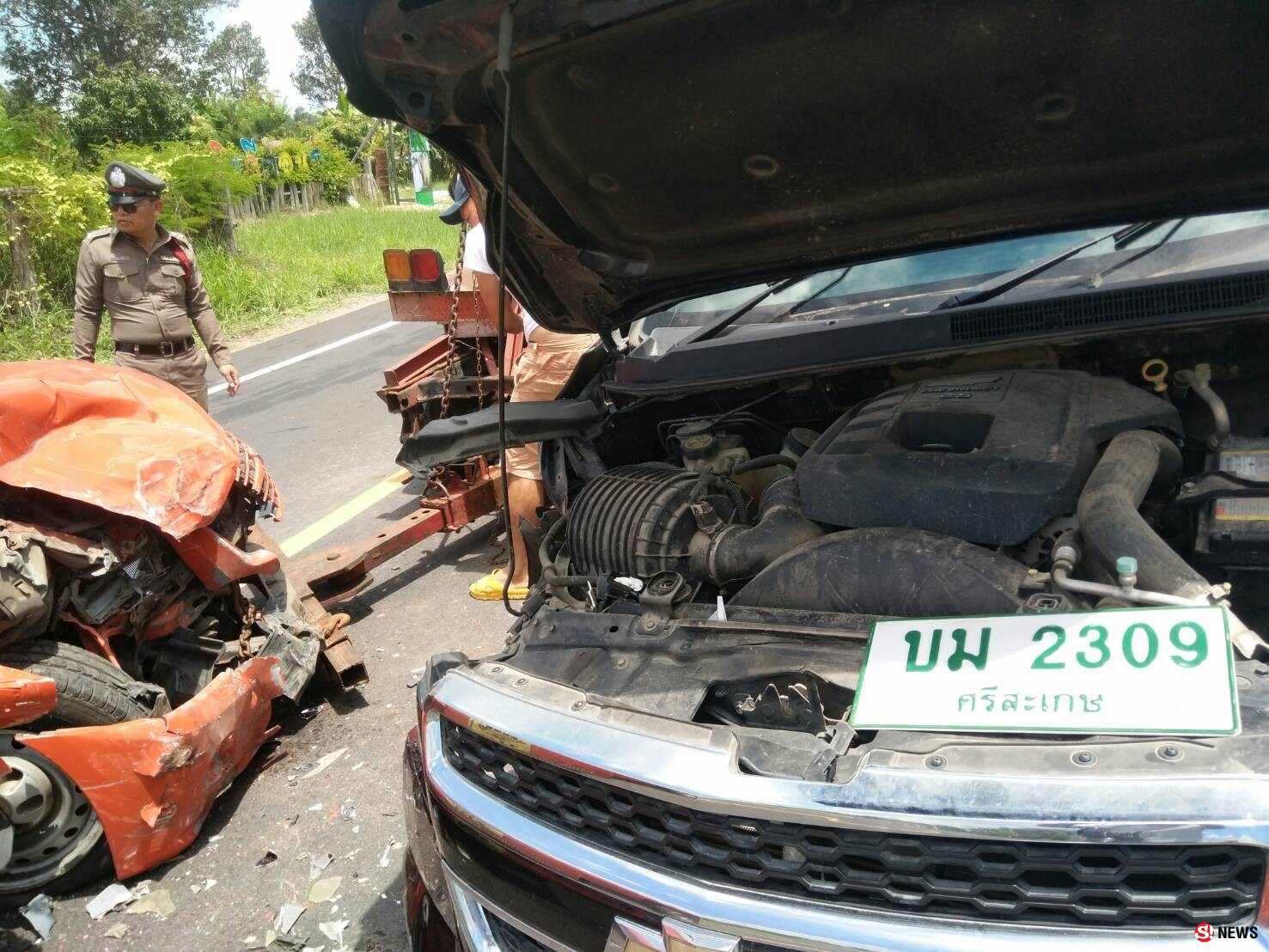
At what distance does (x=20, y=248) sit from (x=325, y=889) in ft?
36.3

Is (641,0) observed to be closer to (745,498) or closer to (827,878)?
(745,498)

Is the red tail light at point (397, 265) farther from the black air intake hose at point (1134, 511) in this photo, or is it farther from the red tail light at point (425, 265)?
the black air intake hose at point (1134, 511)

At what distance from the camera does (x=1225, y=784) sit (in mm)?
1158

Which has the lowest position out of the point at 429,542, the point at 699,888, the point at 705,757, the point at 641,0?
the point at 429,542

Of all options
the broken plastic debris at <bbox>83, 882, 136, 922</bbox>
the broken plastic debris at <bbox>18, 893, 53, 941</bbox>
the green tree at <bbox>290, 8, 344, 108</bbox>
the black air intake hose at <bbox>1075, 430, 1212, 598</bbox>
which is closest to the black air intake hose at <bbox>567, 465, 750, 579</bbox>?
the black air intake hose at <bbox>1075, 430, 1212, 598</bbox>

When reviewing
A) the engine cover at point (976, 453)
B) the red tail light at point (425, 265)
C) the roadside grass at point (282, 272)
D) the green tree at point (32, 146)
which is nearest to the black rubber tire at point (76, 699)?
the engine cover at point (976, 453)

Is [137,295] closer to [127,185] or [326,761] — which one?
[127,185]

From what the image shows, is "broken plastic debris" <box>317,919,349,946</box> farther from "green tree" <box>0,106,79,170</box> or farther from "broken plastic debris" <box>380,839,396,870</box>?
"green tree" <box>0,106,79,170</box>

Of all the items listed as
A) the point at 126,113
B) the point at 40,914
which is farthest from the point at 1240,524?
the point at 126,113

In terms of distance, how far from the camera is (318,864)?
9.08ft

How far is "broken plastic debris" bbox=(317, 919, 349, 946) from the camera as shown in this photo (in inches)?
97.6

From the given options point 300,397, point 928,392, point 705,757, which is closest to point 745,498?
point 928,392

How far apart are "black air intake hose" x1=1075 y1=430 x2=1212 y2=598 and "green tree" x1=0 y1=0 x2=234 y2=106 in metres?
36.8

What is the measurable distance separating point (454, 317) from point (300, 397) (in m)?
3.74
